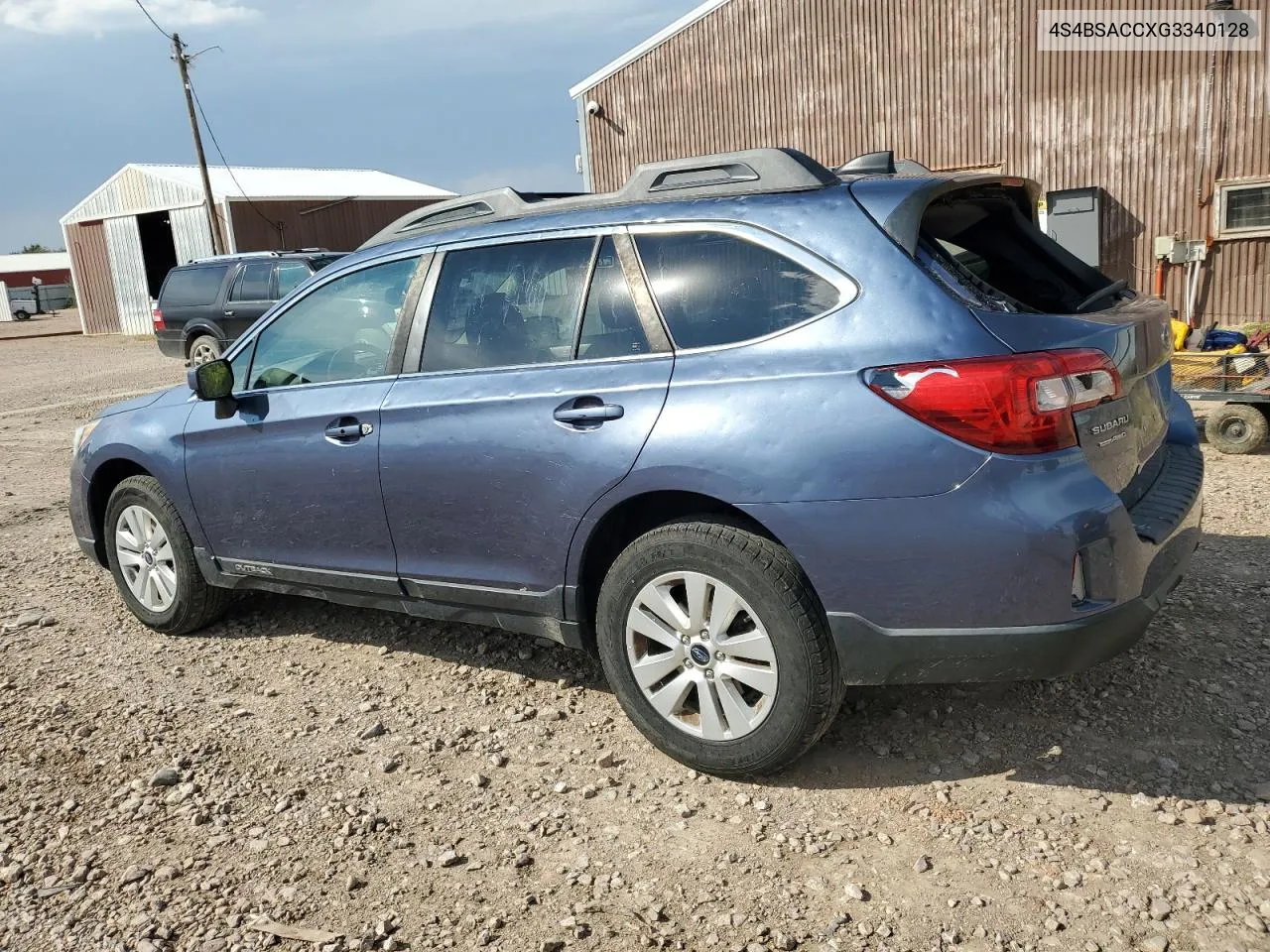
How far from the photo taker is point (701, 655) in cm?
311

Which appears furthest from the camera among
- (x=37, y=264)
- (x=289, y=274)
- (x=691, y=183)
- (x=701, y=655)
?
(x=37, y=264)

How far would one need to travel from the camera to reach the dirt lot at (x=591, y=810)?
8.45ft

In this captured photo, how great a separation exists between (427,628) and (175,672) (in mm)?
1069

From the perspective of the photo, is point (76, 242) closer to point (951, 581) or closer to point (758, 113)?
point (758, 113)

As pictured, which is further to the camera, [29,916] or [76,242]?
[76,242]

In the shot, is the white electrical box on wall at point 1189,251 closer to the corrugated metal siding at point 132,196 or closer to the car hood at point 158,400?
the car hood at point 158,400

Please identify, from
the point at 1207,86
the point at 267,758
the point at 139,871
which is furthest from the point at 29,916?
the point at 1207,86

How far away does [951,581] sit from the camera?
2.73 meters

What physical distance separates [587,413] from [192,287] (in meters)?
14.5

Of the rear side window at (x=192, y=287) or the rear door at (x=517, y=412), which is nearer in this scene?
the rear door at (x=517, y=412)

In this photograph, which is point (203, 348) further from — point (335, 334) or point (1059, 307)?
point (1059, 307)

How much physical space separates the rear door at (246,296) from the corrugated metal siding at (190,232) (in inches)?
519

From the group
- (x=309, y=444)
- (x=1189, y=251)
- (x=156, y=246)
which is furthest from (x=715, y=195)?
(x=156, y=246)

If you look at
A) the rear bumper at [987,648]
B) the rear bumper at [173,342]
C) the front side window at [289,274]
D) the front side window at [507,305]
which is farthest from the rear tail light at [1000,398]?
the rear bumper at [173,342]
